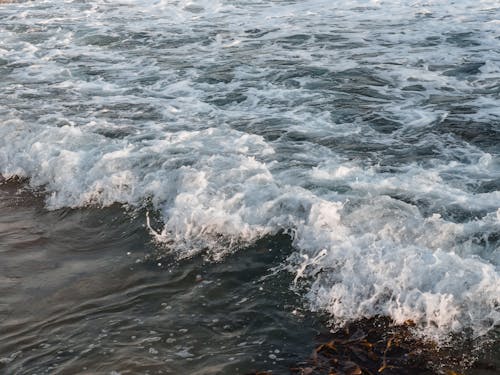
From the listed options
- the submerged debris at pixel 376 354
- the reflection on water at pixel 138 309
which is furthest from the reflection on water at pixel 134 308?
the submerged debris at pixel 376 354

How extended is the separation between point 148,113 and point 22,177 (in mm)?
2756

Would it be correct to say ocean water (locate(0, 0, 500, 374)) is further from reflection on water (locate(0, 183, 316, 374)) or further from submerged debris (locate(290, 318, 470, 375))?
submerged debris (locate(290, 318, 470, 375))

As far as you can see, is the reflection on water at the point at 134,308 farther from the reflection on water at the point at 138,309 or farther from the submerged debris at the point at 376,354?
the submerged debris at the point at 376,354

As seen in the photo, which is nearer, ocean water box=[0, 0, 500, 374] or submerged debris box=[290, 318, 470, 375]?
submerged debris box=[290, 318, 470, 375]

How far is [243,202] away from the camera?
679cm

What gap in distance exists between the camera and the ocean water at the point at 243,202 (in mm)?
4824

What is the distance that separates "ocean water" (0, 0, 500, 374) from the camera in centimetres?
482

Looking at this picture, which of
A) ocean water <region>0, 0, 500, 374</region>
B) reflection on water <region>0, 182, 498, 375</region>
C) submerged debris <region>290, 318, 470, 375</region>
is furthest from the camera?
ocean water <region>0, 0, 500, 374</region>

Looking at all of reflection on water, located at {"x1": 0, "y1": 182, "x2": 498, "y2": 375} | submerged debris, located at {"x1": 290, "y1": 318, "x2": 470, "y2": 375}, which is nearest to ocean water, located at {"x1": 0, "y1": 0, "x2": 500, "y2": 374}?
reflection on water, located at {"x1": 0, "y1": 182, "x2": 498, "y2": 375}

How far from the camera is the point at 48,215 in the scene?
723 cm

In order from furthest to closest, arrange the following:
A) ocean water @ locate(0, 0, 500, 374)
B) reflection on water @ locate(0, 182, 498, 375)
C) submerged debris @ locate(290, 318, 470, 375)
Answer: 1. ocean water @ locate(0, 0, 500, 374)
2. reflection on water @ locate(0, 182, 498, 375)
3. submerged debris @ locate(290, 318, 470, 375)

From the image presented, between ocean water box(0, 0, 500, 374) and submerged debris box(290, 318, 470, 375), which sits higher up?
ocean water box(0, 0, 500, 374)

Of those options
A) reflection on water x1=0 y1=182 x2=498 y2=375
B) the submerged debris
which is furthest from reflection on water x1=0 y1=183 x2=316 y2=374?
the submerged debris

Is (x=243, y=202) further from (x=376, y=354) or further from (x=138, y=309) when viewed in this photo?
(x=376, y=354)
